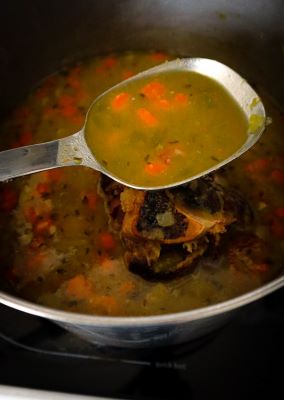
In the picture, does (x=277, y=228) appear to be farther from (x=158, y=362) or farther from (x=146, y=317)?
(x=146, y=317)

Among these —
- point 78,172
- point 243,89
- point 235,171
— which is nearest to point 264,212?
point 235,171

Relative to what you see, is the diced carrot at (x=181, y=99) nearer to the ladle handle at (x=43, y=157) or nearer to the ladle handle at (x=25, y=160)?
the ladle handle at (x=43, y=157)

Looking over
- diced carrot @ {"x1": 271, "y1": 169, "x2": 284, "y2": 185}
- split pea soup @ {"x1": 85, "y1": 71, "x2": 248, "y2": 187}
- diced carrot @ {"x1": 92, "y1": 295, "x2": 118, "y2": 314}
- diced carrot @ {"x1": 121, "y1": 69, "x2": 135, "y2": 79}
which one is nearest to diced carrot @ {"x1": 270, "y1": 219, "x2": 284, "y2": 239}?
diced carrot @ {"x1": 271, "y1": 169, "x2": 284, "y2": 185}

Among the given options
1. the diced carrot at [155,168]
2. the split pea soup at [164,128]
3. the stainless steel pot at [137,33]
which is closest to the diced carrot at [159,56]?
the stainless steel pot at [137,33]

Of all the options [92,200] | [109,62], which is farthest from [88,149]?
[109,62]

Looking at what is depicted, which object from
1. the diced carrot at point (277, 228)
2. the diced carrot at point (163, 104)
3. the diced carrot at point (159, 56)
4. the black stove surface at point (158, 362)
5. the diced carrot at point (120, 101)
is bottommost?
the black stove surface at point (158, 362)

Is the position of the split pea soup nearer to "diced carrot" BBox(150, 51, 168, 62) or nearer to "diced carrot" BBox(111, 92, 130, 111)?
"diced carrot" BBox(111, 92, 130, 111)
